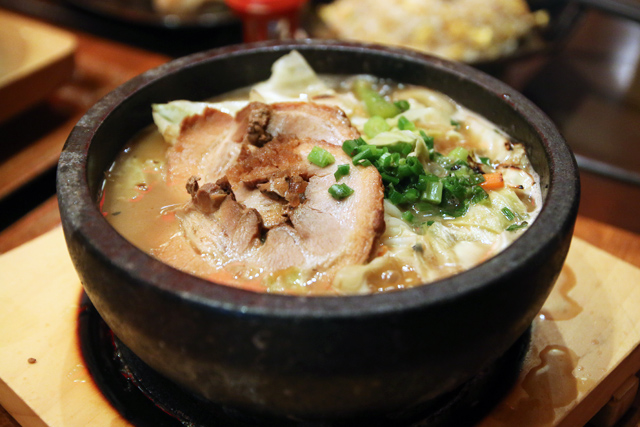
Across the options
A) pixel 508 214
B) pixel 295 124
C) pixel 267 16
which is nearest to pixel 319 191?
pixel 295 124

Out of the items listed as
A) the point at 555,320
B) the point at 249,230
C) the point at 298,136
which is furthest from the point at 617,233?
the point at 249,230

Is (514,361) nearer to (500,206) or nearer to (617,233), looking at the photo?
(500,206)

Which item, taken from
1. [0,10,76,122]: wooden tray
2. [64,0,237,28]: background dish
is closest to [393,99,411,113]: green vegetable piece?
[0,10,76,122]: wooden tray

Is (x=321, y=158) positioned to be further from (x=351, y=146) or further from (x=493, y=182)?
(x=493, y=182)

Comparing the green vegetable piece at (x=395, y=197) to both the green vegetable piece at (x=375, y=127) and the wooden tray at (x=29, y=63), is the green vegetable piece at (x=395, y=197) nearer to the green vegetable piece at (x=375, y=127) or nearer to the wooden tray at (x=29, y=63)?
the green vegetable piece at (x=375, y=127)

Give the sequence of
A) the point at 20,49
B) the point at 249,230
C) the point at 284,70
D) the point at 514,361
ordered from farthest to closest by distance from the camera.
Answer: the point at 20,49 < the point at 284,70 < the point at 514,361 < the point at 249,230

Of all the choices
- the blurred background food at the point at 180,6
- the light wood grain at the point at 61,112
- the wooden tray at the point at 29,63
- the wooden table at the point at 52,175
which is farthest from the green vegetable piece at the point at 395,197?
the blurred background food at the point at 180,6
